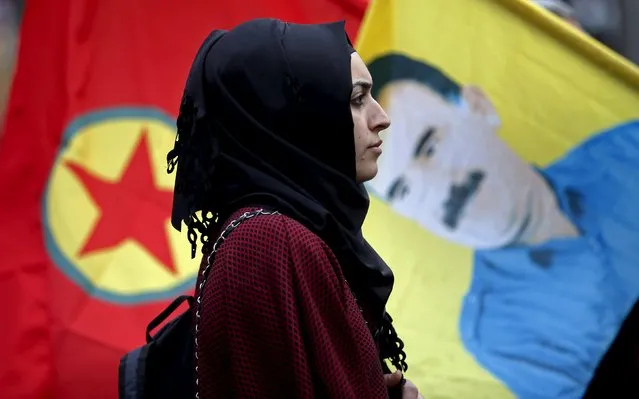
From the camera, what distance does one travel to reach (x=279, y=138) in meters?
1.50

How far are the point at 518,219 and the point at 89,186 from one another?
119 centimetres

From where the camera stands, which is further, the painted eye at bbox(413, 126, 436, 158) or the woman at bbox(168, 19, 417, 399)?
the painted eye at bbox(413, 126, 436, 158)

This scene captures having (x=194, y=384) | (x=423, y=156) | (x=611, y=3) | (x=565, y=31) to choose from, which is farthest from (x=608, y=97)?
(x=611, y=3)

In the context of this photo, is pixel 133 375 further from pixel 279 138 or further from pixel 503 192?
pixel 503 192

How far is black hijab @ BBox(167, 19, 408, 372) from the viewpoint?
1.50 metres

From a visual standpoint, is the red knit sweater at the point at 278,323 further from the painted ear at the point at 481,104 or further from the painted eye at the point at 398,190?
the painted ear at the point at 481,104

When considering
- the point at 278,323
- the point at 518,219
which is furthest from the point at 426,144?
the point at 278,323

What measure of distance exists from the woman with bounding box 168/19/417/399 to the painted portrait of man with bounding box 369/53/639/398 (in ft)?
3.22

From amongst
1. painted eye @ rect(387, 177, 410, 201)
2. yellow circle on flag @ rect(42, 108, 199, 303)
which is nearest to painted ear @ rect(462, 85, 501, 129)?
painted eye @ rect(387, 177, 410, 201)

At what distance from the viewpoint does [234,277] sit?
1371mm

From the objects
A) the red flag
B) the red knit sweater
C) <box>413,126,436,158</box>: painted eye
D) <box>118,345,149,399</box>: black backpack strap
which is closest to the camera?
the red knit sweater

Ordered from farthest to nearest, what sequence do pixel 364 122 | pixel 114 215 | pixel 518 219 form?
pixel 114 215 → pixel 518 219 → pixel 364 122

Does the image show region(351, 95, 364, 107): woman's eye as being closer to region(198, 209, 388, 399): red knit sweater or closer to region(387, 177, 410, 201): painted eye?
region(198, 209, 388, 399): red knit sweater

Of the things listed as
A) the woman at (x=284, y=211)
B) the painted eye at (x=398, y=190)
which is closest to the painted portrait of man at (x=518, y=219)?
the painted eye at (x=398, y=190)
